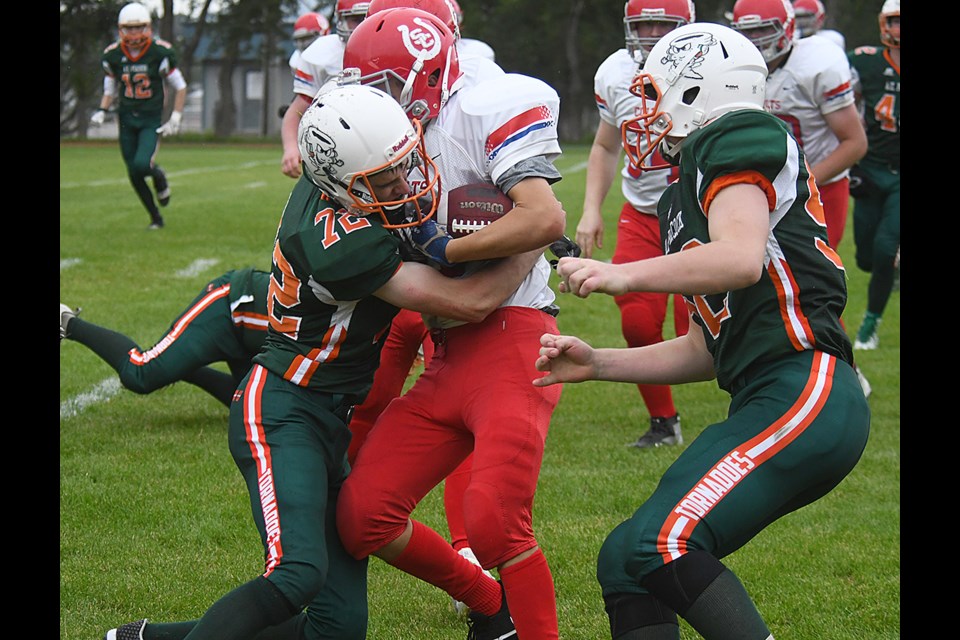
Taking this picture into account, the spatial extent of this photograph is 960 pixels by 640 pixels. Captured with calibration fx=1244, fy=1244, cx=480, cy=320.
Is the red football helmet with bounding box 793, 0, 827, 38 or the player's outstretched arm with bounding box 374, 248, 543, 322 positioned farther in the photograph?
the red football helmet with bounding box 793, 0, 827, 38

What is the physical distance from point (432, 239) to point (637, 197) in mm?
2713

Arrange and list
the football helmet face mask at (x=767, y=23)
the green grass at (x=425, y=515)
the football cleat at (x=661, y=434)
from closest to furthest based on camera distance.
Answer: the green grass at (x=425, y=515) → the football cleat at (x=661, y=434) → the football helmet face mask at (x=767, y=23)

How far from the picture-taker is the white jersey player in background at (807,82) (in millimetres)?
5992

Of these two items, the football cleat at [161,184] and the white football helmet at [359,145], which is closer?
the white football helmet at [359,145]

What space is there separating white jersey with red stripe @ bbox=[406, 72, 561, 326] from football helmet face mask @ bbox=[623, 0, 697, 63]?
2.27m

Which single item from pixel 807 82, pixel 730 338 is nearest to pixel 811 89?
pixel 807 82

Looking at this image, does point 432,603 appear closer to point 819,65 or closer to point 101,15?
point 819,65

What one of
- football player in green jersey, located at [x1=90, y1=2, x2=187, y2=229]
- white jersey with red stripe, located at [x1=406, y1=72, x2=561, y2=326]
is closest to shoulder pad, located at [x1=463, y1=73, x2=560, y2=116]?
white jersey with red stripe, located at [x1=406, y1=72, x2=561, y2=326]

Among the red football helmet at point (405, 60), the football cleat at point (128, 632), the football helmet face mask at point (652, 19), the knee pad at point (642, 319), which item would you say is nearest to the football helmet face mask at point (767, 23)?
the football helmet face mask at point (652, 19)

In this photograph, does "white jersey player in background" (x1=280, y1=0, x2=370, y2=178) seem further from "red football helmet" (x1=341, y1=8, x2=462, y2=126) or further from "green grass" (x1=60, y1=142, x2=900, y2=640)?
"red football helmet" (x1=341, y1=8, x2=462, y2=126)

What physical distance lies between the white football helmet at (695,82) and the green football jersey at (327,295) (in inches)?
28.3

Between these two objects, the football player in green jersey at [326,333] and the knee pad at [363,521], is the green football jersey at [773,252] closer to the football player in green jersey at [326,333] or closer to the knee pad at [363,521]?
the football player in green jersey at [326,333]

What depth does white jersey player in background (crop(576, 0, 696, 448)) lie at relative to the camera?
5.48 m
